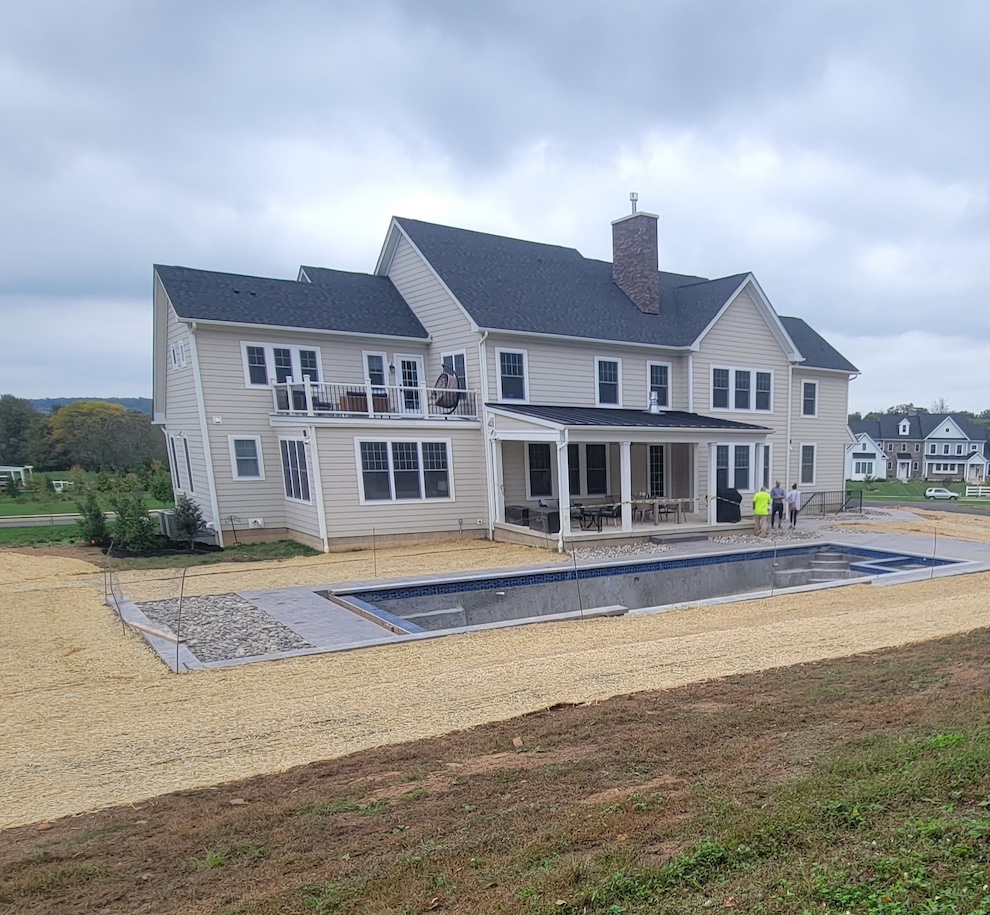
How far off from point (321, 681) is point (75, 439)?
58139mm

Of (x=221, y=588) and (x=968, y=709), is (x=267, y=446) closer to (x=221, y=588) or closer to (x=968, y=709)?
(x=221, y=588)

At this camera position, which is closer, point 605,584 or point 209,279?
point 605,584

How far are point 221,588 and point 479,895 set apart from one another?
9994 mm

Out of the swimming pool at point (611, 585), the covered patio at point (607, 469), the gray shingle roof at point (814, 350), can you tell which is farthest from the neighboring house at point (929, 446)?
the swimming pool at point (611, 585)

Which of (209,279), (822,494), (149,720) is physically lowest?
(822,494)

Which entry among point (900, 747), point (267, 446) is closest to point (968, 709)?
point (900, 747)

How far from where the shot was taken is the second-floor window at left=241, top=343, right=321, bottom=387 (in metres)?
16.0

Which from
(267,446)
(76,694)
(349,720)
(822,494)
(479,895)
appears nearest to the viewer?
(479,895)

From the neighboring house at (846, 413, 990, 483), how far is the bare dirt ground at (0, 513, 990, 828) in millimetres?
67607

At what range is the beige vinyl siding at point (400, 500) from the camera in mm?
14633

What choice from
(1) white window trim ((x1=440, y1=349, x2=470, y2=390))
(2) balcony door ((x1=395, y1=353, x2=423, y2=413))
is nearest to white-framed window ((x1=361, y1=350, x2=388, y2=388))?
(2) balcony door ((x1=395, y1=353, x2=423, y2=413))

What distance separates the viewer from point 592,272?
68.1 ft

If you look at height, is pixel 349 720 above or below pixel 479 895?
below

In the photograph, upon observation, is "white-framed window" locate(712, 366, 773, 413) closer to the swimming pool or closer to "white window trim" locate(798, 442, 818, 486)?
"white window trim" locate(798, 442, 818, 486)
